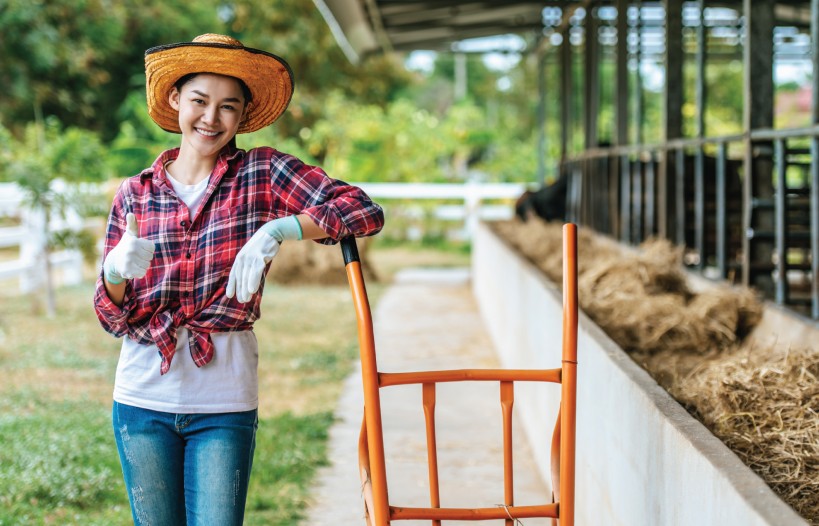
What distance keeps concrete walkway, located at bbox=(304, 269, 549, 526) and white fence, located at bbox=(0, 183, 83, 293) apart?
3.15 meters

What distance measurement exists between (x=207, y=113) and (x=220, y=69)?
0.34ft

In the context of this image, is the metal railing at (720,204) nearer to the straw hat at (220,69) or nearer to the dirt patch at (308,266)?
the straw hat at (220,69)

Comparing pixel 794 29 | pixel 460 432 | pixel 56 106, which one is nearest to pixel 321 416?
pixel 460 432

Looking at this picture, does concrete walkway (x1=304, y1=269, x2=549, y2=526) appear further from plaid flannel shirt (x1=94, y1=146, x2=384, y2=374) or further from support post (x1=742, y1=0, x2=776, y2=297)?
plaid flannel shirt (x1=94, y1=146, x2=384, y2=374)

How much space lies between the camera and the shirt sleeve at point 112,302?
2.40 m

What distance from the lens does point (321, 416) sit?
5977 millimetres

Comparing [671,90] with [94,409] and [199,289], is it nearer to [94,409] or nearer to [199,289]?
[94,409]

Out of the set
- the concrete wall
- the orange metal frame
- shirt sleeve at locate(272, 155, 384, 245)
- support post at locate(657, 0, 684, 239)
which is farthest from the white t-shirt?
support post at locate(657, 0, 684, 239)

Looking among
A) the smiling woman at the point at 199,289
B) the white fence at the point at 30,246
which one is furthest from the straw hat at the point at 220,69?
the white fence at the point at 30,246

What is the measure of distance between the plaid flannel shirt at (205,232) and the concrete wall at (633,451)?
86 centimetres

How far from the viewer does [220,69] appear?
97.7 inches

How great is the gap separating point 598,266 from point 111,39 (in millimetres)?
16340

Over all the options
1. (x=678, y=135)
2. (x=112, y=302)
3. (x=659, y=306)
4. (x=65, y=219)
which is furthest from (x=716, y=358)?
(x=65, y=219)

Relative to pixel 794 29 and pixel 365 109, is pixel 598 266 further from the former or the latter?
pixel 365 109
